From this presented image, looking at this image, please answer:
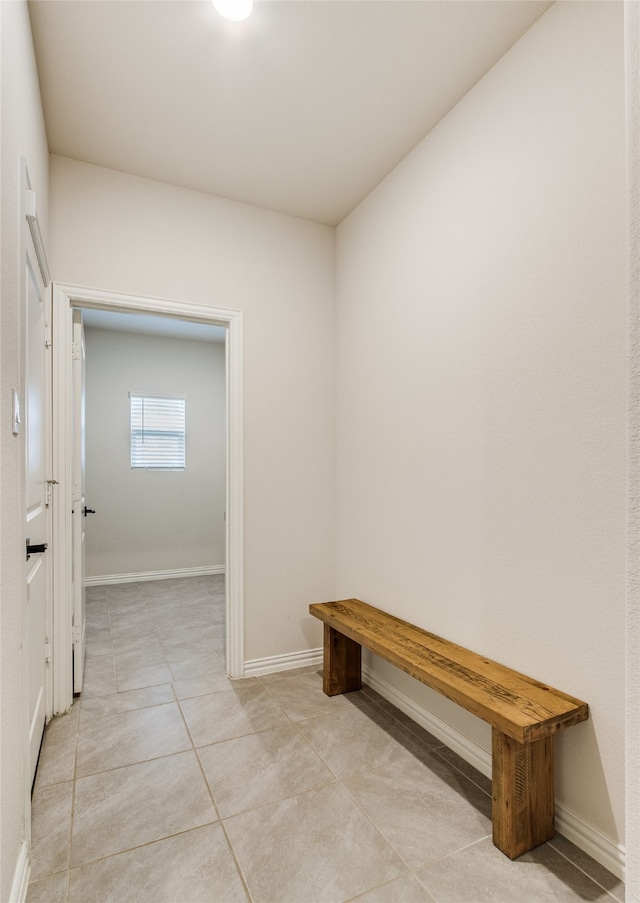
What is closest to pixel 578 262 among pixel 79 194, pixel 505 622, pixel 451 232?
pixel 451 232

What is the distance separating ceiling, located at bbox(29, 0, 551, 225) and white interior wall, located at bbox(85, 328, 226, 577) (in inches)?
118

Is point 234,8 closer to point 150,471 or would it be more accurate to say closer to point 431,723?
point 431,723

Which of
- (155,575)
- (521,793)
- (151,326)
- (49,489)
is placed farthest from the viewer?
(155,575)

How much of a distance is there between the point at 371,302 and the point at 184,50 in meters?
1.45

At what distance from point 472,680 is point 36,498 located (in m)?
1.93

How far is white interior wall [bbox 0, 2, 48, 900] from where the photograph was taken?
125 cm

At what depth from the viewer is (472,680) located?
5.76 feet

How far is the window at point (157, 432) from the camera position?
18.0 feet

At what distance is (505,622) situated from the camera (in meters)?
1.88

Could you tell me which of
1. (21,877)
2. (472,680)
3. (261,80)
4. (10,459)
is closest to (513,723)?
(472,680)

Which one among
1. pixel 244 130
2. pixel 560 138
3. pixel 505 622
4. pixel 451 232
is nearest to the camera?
pixel 560 138

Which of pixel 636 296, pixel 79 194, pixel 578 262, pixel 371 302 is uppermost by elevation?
pixel 79 194

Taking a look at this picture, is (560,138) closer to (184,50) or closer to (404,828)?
(184,50)

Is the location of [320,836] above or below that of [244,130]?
below
